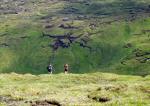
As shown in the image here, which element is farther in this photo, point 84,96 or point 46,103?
point 84,96

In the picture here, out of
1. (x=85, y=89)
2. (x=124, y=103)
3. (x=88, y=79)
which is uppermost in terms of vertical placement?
(x=124, y=103)

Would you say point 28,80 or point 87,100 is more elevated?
point 87,100

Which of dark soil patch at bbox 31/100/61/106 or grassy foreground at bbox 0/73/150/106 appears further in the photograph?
dark soil patch at bbox 31/100/61/106

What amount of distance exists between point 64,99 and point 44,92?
8746 millimetres

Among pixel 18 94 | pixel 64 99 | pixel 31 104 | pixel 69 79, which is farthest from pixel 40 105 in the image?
pixel 69 79

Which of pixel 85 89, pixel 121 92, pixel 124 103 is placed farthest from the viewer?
pixel 85 89

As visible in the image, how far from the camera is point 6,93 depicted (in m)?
41.5

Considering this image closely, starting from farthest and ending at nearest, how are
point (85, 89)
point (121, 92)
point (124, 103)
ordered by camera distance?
1. point (85, 89)
2. point (121, 92)
3. point (124, 103)

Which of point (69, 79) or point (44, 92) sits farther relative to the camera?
point (69, 79)

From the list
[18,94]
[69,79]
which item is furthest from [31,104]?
[69,79]

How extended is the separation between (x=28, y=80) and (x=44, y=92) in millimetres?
21785

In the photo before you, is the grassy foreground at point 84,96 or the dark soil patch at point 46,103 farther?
the dark soil patch at point 46,103

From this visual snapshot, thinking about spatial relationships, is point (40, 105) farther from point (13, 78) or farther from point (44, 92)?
point (13, 78)

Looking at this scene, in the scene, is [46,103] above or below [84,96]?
above
